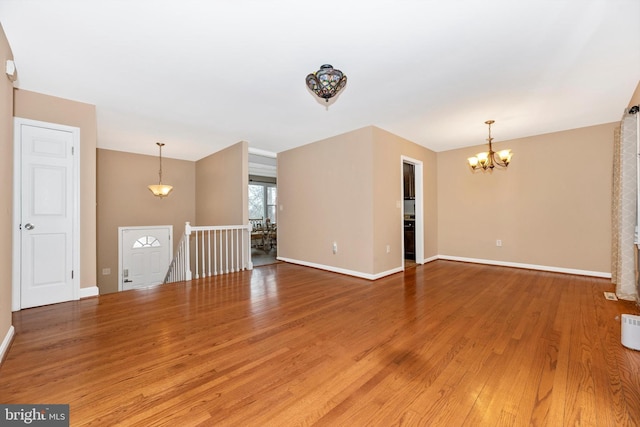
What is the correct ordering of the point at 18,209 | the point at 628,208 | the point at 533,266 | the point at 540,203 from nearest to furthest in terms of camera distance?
the point at 18,209 < the point at 628,208 < the point at 540,203 < the point at 533,266

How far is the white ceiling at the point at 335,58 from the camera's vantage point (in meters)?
1.92

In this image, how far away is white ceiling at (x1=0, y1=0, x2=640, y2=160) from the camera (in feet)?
6.29

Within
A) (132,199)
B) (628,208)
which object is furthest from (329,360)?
(132,199)

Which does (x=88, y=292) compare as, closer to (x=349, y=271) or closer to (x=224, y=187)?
(x=224, y=187)

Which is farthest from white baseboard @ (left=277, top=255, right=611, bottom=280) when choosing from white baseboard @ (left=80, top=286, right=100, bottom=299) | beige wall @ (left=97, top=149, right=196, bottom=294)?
white baseboard @ (left=80, top=286, right=100, bottom=299)

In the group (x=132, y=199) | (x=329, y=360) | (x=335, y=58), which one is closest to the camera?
(x=329, y=360)

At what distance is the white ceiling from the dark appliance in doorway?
267 cm

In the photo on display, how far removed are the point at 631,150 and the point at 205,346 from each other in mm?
5167

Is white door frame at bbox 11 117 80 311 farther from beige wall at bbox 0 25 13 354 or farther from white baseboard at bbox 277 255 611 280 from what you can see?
white baseboard at bbox 277 255 611 280

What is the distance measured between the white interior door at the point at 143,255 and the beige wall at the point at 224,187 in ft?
3.19

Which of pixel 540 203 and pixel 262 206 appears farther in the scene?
pixel 262 206

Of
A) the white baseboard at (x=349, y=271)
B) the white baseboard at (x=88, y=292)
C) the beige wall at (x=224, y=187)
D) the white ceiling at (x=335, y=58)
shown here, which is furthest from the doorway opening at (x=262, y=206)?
the white baseboard at (x=88, y=292)

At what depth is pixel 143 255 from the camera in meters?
6.30

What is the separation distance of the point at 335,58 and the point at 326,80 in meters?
0.46
